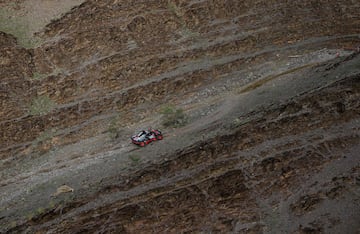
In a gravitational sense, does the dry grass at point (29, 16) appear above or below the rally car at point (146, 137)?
above

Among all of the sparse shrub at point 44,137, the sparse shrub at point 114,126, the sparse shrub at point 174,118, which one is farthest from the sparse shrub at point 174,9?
the sparse shrub at point 44,137

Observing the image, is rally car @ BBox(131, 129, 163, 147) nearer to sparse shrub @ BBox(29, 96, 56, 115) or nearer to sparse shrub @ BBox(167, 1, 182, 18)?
sparse shrub @ BBox(29, 96, 56, 115)

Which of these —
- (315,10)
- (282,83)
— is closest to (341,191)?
(282,83)

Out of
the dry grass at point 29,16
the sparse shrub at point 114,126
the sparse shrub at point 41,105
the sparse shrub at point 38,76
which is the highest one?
the dry grass at point 29,16

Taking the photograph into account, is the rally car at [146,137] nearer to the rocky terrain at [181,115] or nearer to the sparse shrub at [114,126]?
the rocky terrain at [181,115]

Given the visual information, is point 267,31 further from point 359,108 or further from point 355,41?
point 359,108
